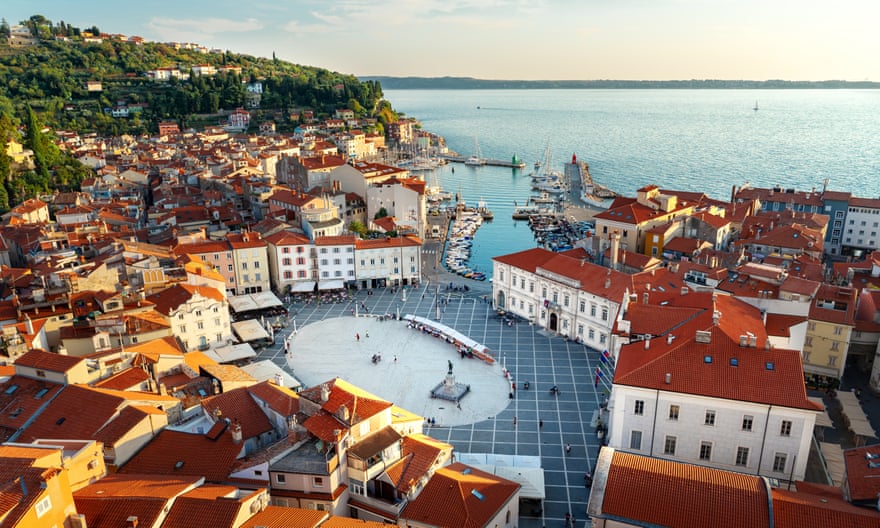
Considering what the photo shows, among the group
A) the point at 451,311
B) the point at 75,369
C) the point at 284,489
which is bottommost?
the point at 451,311

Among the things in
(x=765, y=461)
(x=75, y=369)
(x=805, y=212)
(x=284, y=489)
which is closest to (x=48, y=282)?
(x=75, y=369)

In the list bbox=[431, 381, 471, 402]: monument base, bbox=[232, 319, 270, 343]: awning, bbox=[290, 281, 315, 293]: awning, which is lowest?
bbox=[431, 381, 471, 402]: monument base

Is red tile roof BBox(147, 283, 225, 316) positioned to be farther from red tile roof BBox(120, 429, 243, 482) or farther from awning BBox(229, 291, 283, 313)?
red tile roof BBox(120, 429, 243, 482)

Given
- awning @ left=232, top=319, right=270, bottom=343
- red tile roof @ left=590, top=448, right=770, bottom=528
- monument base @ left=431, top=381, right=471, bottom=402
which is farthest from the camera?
awning @ left=232, top=319, right=270, bottom=343

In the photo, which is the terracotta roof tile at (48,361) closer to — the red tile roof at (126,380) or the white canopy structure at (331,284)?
the red tile roof at (126,380)

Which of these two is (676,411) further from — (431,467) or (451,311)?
(451,311)

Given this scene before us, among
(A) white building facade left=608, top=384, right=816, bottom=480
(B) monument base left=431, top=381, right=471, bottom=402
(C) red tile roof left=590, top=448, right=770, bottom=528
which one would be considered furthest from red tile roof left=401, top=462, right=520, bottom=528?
(B) monument base left=431, top=381, right=471, bottom=402

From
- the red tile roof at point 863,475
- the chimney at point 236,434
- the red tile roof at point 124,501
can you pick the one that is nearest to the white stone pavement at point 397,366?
the chimney at point 236,434
